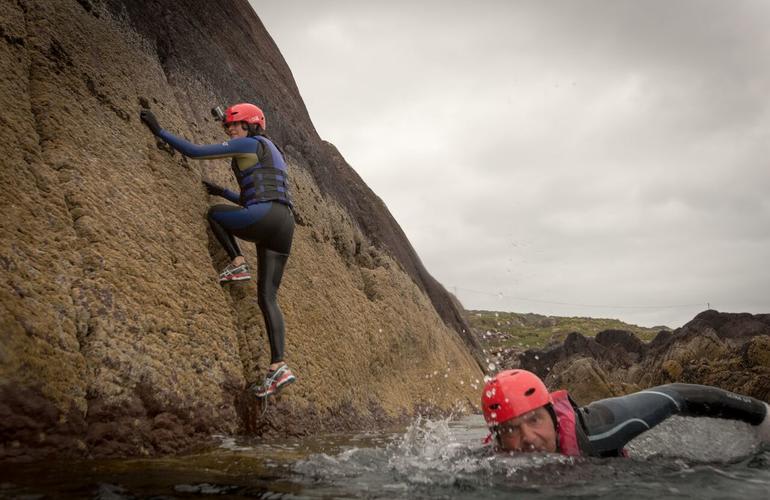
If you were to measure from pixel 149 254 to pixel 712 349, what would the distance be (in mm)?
26996

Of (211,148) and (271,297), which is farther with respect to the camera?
(211,148)

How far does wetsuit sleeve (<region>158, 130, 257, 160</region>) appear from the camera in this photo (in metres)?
6.31

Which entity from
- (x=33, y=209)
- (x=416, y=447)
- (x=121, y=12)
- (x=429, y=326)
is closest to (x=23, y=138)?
(x=33, y=209)

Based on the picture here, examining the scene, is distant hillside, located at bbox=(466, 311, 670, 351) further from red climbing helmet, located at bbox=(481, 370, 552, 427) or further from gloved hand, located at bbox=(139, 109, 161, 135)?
red climbing helmet, located at bbox=(481, 370, 552, 427)

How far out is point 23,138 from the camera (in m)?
4.86

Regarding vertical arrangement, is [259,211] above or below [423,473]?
above

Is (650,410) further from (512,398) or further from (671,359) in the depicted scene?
(671,359)

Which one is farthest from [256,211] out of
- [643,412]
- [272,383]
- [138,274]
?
[643,412]

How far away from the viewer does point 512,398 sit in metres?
4.86

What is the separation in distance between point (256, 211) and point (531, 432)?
161 inches

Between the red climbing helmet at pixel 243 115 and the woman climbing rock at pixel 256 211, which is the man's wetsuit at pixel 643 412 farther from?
the red climbing helmet at pixel 243 115

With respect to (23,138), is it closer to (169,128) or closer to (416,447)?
(169,128)

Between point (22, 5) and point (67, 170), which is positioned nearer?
point (67, 170)

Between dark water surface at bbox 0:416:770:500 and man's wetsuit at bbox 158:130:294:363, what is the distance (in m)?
1.96
